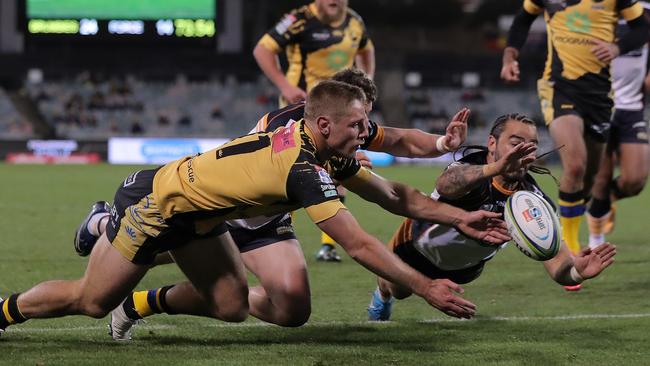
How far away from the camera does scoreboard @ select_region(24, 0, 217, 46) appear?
2783 centimetres

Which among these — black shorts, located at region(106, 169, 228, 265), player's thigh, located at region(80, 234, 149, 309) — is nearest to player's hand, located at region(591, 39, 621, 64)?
black shorts, located at region(106, 169, 228, 265)

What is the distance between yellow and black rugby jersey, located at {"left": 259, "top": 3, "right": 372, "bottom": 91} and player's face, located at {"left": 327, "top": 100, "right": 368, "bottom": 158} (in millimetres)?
5197

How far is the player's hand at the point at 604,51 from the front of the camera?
885 cm

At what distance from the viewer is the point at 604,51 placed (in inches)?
348

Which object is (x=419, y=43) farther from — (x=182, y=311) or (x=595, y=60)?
(x=182, y=311)

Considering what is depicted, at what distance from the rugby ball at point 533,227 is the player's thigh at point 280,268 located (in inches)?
47.7

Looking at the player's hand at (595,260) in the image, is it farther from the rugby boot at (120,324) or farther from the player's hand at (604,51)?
the player's hand at (604,51)

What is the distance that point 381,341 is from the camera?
19.6ft

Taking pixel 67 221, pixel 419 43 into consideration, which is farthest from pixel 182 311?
pixel 419 43

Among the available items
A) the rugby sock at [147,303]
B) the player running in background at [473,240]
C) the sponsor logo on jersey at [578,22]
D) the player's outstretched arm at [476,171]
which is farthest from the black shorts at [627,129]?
the rugby sock at [147,303]

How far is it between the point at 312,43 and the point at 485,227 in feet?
17.0

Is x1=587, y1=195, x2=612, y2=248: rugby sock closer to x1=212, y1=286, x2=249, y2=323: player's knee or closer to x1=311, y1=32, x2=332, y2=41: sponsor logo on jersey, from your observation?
x1=311, y1=32, x2=332, y2=41: sponsor logo on jersey

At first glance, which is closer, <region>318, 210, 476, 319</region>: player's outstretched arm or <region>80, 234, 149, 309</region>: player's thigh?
<region>318, 210, 476, 319</region>: player's outstretched arm

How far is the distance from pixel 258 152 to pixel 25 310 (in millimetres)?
1588
